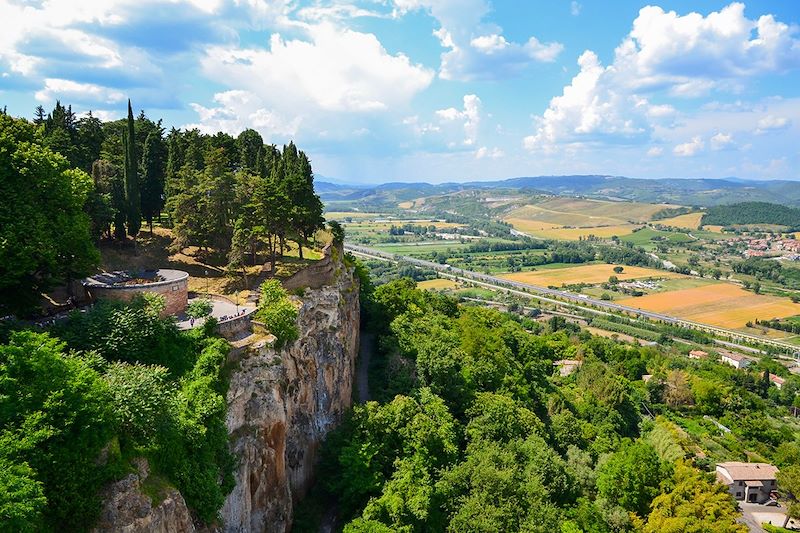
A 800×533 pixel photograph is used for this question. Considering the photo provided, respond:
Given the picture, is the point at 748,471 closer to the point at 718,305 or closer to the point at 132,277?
the point at 132,277

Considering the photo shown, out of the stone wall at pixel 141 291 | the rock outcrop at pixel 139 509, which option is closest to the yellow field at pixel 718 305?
the stone wall at pixel 141 291

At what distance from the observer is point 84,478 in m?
17.8

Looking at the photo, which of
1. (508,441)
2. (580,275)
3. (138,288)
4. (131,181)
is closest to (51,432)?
(138,288)

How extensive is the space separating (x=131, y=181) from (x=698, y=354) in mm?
101140

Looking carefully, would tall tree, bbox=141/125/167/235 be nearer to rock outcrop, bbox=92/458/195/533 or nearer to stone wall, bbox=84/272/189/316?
stone wall, bbox=84/272/189/316

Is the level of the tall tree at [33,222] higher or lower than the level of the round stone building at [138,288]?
higher

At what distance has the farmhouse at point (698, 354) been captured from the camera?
98.0 meters

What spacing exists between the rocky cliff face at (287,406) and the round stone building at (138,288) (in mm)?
5895

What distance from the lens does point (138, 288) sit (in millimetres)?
29031

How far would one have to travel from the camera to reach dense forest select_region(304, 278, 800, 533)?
3284 centimetres

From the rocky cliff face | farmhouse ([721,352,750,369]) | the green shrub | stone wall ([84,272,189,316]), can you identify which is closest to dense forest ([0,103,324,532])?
the green shrub

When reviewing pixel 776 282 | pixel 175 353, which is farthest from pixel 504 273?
pixel 175 353

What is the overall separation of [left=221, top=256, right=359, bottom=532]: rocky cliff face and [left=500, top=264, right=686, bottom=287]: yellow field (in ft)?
434

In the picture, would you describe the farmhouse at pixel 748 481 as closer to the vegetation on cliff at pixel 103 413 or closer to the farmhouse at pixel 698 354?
the farmhouse at pixel 698 354
